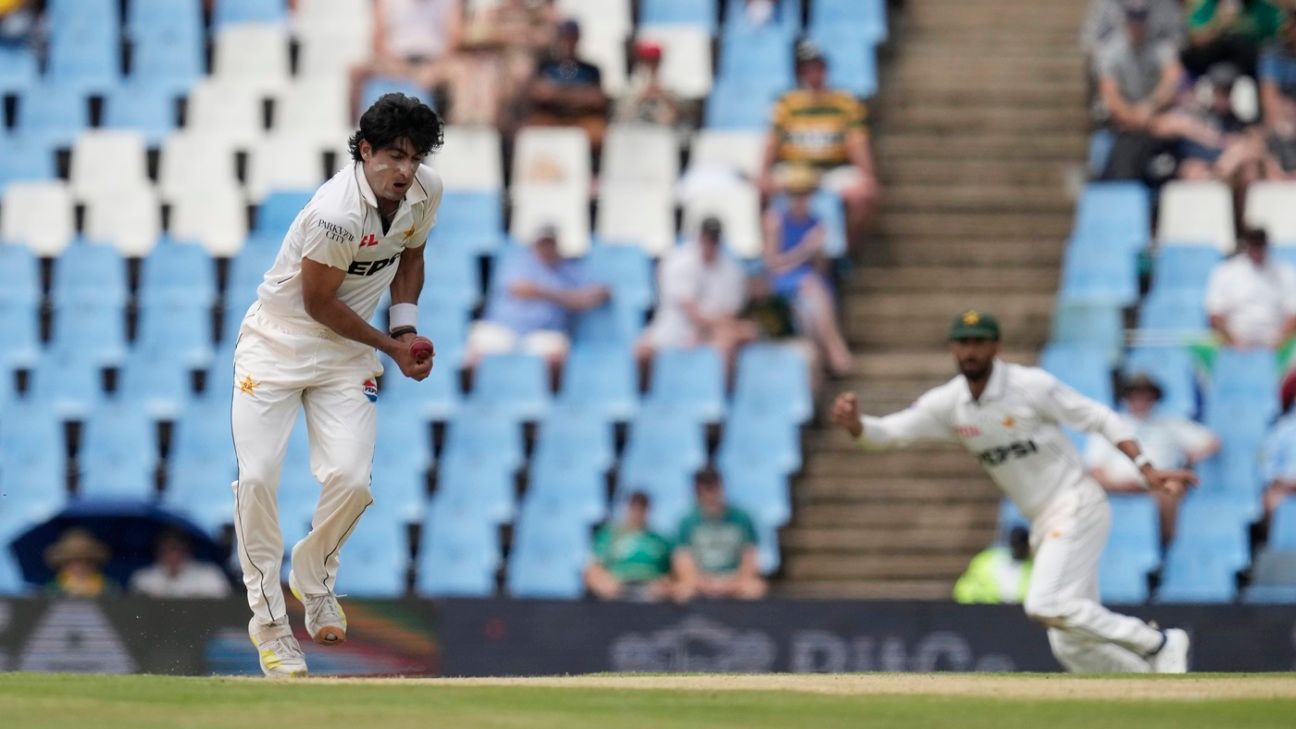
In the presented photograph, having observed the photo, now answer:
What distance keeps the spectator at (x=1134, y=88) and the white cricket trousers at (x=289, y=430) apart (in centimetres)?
857

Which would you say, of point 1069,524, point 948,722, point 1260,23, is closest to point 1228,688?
point 948,722

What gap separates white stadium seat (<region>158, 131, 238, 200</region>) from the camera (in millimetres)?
15477

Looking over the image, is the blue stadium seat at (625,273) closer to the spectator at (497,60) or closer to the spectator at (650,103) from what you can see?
the spectator at (650,103)

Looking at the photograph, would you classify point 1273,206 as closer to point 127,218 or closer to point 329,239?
point 127,218

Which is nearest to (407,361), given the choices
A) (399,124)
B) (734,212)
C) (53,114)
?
(399,124)

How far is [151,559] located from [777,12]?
6796 mm

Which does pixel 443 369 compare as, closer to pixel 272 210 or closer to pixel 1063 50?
pixel 272 210

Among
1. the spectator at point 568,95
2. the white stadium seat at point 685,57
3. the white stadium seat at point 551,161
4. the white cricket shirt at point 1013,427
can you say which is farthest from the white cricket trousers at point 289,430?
the white stadium seat at point 685,57

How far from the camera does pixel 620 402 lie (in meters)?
13.8

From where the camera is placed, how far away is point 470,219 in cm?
1495

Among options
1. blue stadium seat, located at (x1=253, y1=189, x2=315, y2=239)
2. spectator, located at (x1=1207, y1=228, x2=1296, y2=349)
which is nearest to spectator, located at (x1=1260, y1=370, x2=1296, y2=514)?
spectator, located at (x1=1207, y1=228, x2=1296, y2=349)

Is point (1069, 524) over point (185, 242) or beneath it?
beneath

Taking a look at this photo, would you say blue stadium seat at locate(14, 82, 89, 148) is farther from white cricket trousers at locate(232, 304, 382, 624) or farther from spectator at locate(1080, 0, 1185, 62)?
white cricket trousers at locate(232, 304, 382, 624)

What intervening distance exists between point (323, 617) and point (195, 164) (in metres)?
7.94
